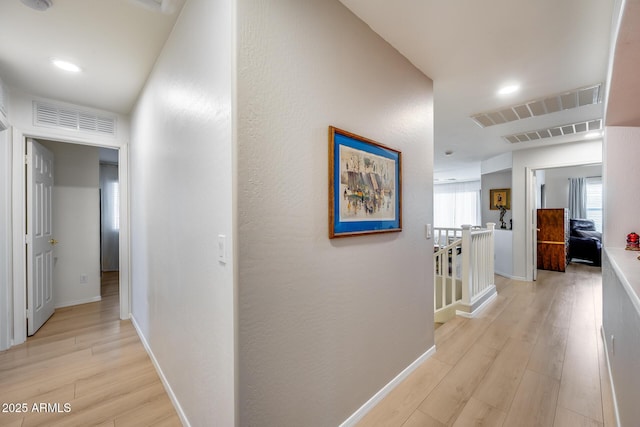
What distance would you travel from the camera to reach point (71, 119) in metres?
2.79

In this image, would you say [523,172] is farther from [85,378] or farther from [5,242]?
[5,242]

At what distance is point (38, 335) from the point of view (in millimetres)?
2723

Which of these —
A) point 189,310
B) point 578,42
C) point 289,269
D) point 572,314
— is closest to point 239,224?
point 289,269

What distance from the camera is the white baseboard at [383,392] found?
61.5 inches

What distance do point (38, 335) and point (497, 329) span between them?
464 centimetres

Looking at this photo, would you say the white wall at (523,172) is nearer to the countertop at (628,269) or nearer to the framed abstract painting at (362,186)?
the countertop at (628,269)

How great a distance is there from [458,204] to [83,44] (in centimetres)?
1083

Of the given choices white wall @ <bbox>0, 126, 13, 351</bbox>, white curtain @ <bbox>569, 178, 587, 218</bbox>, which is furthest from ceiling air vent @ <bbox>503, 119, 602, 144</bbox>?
white wall @ <bbox>0, 126, 13, 351</bbox>

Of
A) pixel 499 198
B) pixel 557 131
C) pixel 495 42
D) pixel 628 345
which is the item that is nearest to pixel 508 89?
pixel 495 42

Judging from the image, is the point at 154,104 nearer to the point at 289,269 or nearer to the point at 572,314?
the point at 289,269

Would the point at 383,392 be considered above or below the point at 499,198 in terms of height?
below

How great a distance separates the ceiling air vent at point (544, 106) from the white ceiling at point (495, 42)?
0.42 ft

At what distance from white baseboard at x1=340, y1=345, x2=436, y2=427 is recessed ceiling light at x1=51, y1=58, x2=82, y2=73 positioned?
3.13 meters

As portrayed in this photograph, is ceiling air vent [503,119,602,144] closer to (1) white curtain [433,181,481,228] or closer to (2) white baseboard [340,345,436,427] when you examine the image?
(2) white baseboard [340,345,436,427]
